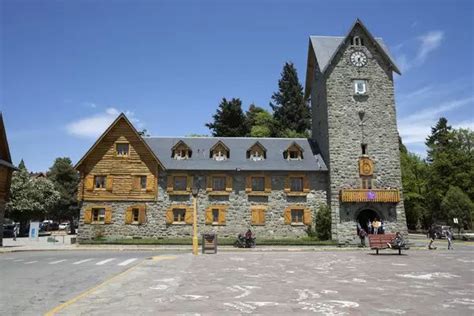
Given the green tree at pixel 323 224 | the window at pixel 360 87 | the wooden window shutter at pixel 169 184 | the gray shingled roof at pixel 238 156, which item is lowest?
the green tree at pixel 323 224

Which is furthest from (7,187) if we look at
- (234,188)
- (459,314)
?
(459,314)

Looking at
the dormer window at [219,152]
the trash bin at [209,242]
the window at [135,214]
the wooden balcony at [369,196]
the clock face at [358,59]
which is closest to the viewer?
the trash bin at [209,242]

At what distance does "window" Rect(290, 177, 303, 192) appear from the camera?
38438 millimetres

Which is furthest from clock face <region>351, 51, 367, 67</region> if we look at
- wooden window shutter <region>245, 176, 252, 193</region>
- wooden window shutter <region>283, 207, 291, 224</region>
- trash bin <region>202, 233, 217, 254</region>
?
trash bin <region>202, 233, 217, 254</region>

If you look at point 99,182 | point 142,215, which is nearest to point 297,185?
point 142,215

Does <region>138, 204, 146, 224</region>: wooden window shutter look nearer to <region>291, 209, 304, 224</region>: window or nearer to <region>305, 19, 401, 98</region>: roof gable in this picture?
<region>291, 209, 304, 224</region>: window

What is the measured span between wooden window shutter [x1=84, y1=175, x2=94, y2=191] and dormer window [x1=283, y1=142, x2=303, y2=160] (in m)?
19.4

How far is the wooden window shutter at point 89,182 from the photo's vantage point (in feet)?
124

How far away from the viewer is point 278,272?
1523 centimetres

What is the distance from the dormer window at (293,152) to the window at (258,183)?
12.5ft

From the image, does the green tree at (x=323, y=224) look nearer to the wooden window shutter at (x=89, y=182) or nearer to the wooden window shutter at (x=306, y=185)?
the wooden window shutter at (x=306, y=185)

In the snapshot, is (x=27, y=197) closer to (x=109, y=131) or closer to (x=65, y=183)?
(x=65, y=183)

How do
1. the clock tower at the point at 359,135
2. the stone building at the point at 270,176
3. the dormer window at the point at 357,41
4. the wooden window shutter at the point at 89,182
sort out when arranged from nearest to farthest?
the clock tower at the point at 359,135 → the stone building at the point at 270,176 → the wooden window shutter at the point at 89,182 → the dormer window at the point at 357,41

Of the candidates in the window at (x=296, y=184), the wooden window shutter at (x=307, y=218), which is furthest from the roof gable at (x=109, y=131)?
the wooden window shutter at (x=307, y=218)
